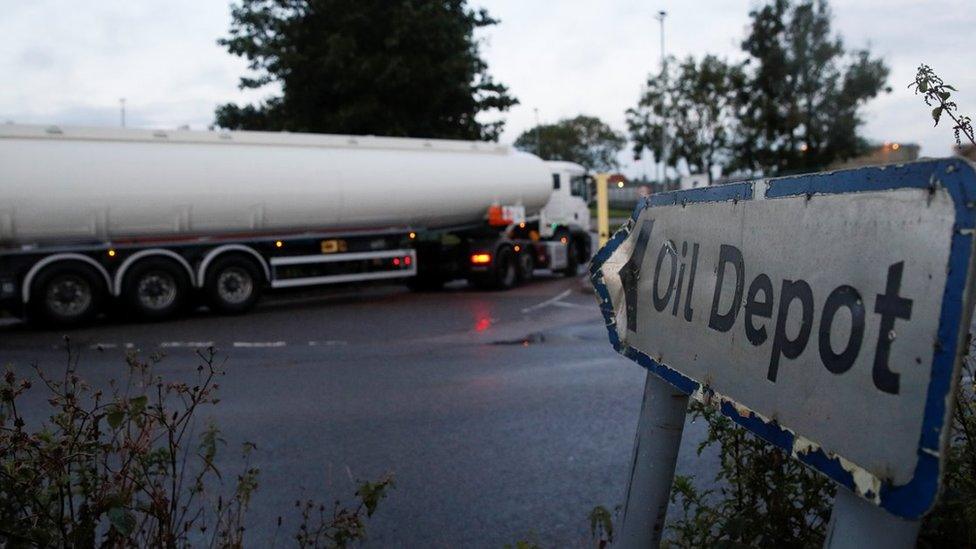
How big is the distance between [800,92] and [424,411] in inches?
1749

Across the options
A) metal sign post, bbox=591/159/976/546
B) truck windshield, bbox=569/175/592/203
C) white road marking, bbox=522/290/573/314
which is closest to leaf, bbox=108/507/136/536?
metal sign post, bbox=591/159/976/546

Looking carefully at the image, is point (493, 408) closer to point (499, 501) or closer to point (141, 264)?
point (499, 501)

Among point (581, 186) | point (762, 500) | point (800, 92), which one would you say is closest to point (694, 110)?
point (800, 92)

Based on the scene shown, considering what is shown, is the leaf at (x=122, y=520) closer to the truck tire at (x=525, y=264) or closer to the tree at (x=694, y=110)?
the truck tire at (x=525, y=264)

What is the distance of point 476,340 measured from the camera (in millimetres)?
12922

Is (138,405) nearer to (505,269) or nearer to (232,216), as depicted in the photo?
(232,216)

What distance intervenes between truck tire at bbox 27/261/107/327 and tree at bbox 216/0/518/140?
13.4m

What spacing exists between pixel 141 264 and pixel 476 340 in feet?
21.2

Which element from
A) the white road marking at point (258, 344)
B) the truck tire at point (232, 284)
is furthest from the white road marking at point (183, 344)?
the truck tire at point (232, 284)

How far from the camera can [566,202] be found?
2528 centimetres

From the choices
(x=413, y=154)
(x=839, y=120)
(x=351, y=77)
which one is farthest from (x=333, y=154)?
(x=839, y=120)

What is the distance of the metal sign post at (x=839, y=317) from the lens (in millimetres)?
1439

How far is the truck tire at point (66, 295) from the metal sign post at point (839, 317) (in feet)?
47.0

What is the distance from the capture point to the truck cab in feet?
80.2
